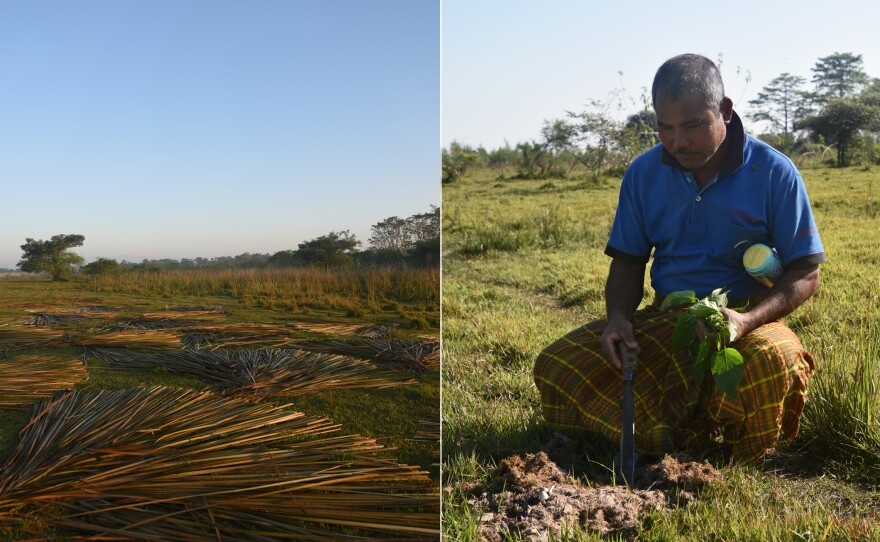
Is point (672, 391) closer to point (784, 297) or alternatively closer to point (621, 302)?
point (621, 302)

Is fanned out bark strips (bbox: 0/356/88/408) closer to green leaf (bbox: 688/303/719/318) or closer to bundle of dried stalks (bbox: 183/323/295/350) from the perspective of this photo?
bundle of dried stalks (bbox: 183/323/295/350)

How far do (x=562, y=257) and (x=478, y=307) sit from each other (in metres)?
1.98

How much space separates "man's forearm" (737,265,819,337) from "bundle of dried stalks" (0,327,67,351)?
3.55 meters

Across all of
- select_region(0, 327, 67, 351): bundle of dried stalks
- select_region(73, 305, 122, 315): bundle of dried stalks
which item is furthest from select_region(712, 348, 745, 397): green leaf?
select_region(73, 305, 122, 315): bundle of dried stalks

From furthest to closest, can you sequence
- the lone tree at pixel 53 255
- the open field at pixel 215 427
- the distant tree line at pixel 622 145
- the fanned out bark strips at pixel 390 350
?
the distant tree line at pixel 622 145 → the lone tree at pixel 53 255 → the fanned out bark strips at pixel 390 350 → the open field at pixel 215 427

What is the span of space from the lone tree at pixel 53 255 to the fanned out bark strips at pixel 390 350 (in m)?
2.84

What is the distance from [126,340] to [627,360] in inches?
116

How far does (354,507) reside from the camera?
1.79 m

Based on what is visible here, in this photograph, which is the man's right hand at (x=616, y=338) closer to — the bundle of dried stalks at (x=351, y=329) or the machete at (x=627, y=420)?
the machete at (x=627, y=420)

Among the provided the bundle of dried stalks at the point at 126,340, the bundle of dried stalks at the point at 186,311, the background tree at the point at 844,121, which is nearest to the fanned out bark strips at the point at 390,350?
the bundle of dried stalks at the point at 126,340

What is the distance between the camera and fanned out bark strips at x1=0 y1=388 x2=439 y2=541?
1.73 m

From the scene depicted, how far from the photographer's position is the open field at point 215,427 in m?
1.77

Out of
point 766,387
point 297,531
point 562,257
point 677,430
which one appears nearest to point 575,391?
point 677,430

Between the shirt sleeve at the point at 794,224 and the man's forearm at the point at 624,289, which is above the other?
the shirt sleeve at the point at 794,224
